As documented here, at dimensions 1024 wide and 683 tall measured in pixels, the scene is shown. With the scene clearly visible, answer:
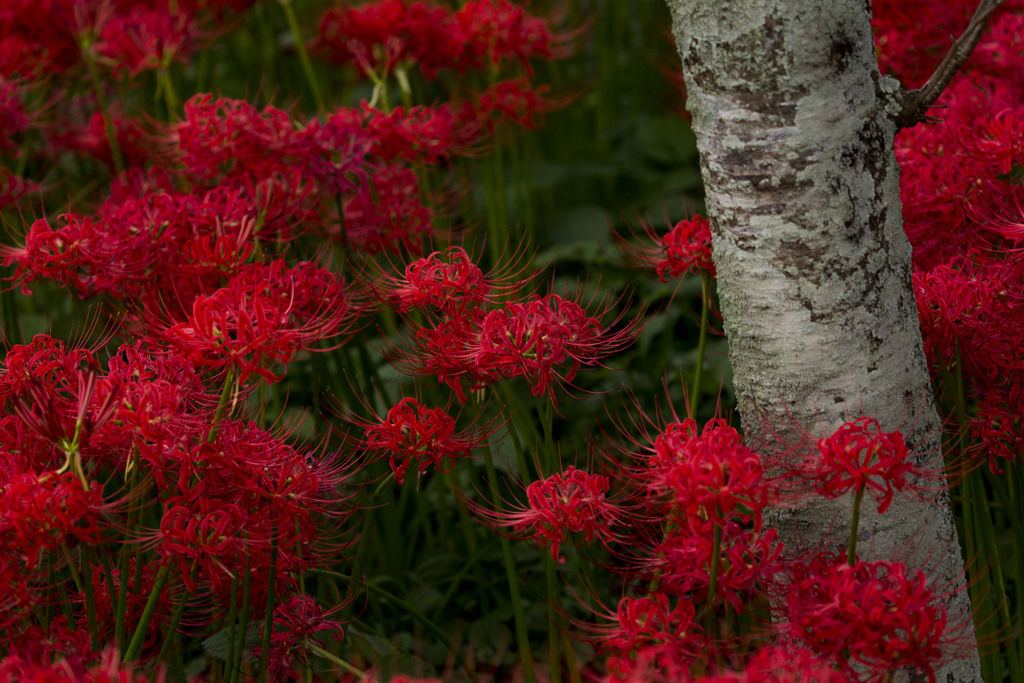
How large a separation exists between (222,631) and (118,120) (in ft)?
5.80

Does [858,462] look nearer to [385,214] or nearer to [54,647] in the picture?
[54,647]

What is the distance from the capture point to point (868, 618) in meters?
0.96

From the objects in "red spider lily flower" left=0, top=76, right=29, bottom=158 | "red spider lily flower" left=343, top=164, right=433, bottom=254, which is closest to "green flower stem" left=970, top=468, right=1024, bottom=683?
"red spider lily flower" left=343, top=164, right=433, bottom=254

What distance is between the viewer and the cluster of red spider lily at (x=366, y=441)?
3.49ft

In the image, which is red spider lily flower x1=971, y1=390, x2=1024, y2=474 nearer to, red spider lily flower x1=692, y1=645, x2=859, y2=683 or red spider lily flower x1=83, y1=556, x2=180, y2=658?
red spider lily flower x1=692, y1=645, x2=859, y2=683

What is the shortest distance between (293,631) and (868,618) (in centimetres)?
81

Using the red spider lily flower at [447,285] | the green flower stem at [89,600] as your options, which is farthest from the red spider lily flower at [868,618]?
the green flower stem at [89,600]

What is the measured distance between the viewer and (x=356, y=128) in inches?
76.2

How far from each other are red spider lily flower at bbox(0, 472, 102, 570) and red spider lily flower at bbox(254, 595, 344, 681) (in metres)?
0.39

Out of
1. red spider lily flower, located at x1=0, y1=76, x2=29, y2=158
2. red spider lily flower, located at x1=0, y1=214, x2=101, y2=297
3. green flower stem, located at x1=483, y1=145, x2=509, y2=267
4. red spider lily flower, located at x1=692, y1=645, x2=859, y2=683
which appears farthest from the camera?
green flower stem, located at x1=483, y1=145, x2=509, y2=267

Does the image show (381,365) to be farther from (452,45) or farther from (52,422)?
(52,422)

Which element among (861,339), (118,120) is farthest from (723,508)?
(118,120)

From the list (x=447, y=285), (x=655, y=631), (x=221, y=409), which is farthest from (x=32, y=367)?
(x=655, y=631)

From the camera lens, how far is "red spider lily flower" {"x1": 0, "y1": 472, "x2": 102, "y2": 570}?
1.06m
